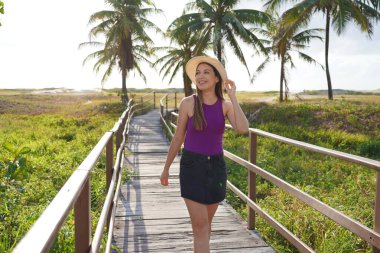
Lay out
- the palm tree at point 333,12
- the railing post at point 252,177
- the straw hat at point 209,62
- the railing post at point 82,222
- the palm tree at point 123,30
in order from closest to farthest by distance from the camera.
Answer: the railing post at point 82,222, the straw hat at point 209,62, the railing post at point 252,177, the palm tree at point 333,12, the palm tree at point 123,30

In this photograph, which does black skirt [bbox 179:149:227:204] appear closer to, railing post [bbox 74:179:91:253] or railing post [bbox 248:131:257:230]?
railing post [bbox 74:179:91:253]

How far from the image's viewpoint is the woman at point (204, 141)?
3.06 metres

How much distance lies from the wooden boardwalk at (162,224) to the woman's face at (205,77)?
181cm

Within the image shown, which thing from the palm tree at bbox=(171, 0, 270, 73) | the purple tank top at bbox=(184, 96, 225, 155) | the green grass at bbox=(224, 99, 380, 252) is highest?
the palm tree at bbox=(171, 0, 270, 73)

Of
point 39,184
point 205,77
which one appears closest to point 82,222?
point 205,77

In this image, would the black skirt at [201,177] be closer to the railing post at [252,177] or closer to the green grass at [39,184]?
the railing post at [252,177]

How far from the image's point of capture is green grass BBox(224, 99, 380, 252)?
484cm

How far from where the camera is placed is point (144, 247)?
13.7 feet

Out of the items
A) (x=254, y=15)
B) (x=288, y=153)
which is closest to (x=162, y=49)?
(x=254, y=15)

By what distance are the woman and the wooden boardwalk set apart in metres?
1.14

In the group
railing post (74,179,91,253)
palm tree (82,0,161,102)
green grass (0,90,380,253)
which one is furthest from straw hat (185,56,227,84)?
palm tree (82,0,161,102)

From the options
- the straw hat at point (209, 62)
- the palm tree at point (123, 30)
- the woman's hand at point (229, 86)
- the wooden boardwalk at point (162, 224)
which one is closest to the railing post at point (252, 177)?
the wooden boardwalk at point (162, 224)

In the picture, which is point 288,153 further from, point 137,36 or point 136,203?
point 137,36

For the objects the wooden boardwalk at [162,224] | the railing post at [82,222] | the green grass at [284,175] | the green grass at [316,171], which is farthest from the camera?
the green grass at [316,171]
